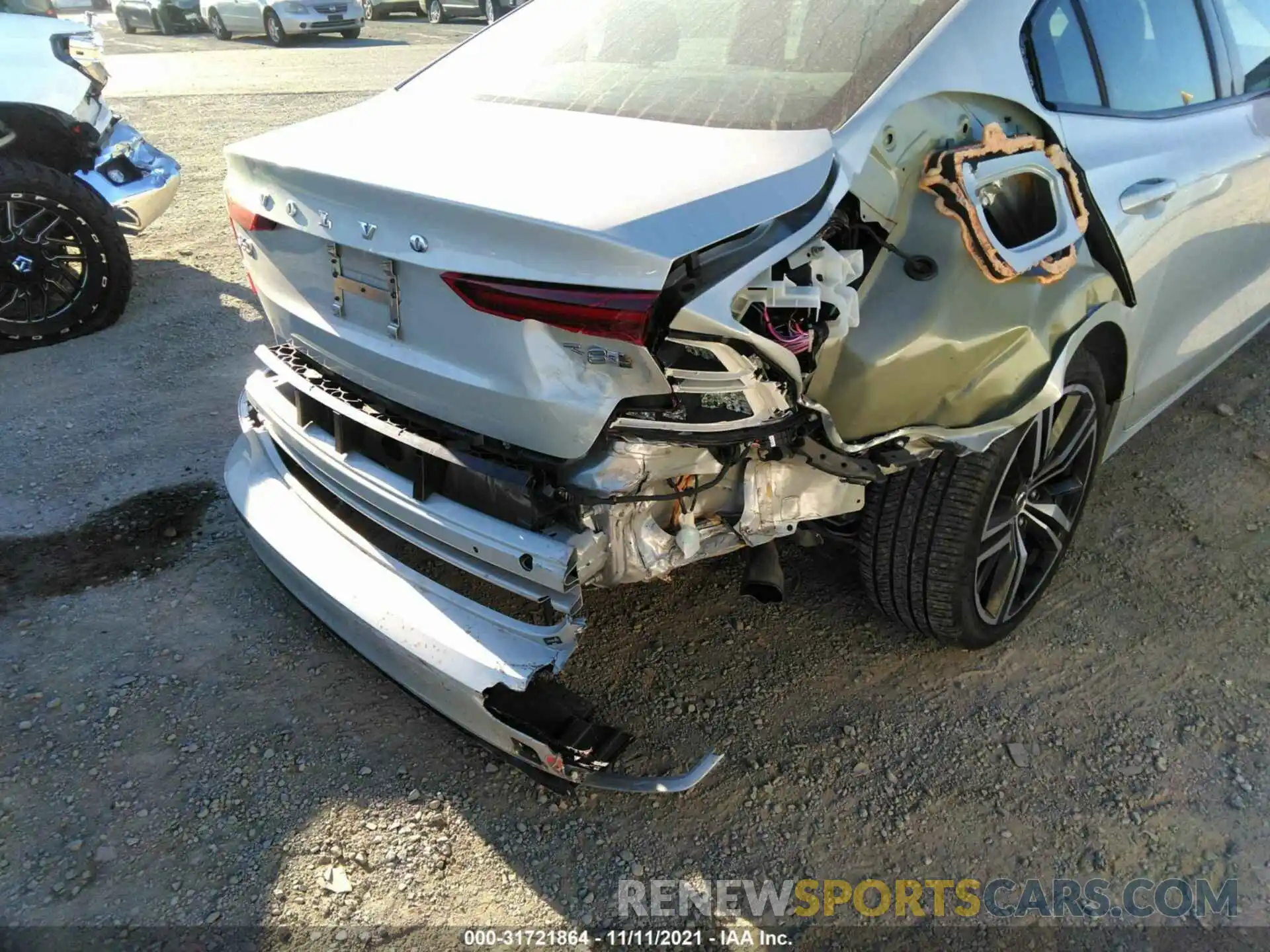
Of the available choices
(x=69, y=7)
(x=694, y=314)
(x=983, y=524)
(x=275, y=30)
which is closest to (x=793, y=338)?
(x=694, y=314)

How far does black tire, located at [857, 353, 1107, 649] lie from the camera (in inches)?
90.5

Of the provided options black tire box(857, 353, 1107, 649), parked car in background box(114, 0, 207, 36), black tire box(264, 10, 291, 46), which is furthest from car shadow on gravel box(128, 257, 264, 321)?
parked car in background box(114, 0, 207, 36)

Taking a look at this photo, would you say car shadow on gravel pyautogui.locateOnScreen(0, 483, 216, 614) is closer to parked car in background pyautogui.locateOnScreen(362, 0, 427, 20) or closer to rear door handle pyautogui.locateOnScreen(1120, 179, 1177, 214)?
rear door handle pyautogui.locateOnScreen(1120, 179, 1177, 214)

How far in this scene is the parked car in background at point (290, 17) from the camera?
16.3m

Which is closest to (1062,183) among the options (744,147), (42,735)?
(744,147)

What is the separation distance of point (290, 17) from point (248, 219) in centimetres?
1675

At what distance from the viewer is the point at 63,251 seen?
466cm

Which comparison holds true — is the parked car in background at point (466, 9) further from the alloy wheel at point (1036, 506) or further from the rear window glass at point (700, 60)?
the alloy wheel at point (1036, 506)

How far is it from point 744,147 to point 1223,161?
70.6 inches

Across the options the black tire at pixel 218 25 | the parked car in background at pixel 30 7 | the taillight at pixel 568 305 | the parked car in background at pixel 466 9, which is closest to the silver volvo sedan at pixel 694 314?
the taillight at pixel 568 305

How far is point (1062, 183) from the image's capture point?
217 cm

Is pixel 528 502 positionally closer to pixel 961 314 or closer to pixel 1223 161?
pixel 961 314

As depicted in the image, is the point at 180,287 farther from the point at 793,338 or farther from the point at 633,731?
the point at 793,338

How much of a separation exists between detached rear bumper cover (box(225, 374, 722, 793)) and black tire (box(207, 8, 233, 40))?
18.7 meters
